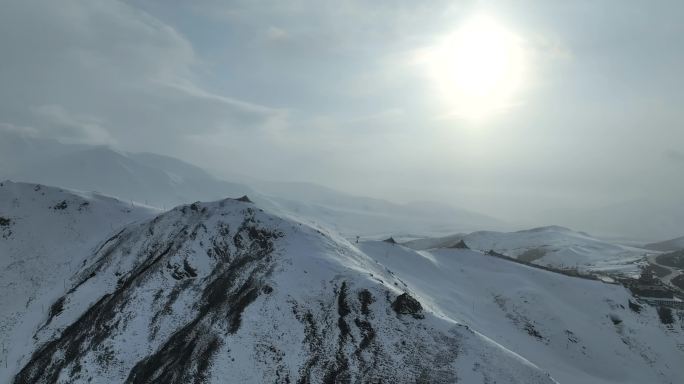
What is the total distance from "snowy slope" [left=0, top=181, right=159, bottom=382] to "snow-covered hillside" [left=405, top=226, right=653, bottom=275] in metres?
78.0

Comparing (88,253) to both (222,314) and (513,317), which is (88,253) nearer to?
(222,314)

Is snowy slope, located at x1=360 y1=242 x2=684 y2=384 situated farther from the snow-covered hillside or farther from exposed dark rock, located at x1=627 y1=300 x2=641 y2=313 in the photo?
the snow-covered hillside

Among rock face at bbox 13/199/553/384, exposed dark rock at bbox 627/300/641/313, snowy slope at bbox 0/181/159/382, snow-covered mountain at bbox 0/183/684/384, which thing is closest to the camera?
rock face at bbox 13/199/553/384

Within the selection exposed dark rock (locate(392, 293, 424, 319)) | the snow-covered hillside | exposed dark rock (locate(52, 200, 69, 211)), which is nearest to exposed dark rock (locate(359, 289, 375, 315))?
exposed dark rock (locate(392, 293, 424, 319))

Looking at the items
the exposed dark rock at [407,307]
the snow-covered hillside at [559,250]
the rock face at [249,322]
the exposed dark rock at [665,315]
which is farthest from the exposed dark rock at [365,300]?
the snow-covered hillside at [559,250]

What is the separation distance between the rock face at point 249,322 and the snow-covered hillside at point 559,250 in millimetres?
68999

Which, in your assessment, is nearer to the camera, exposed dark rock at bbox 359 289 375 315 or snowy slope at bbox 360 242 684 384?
exposed dark rock at bbox 359 289 375 315

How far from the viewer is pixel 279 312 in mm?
35562

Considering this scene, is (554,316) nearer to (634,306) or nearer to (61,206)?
(634,306)

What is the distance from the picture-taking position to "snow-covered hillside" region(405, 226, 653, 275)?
4311 inches

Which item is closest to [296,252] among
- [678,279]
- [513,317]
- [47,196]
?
[513,317]

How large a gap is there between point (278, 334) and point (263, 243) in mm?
14819

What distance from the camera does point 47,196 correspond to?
232 feet

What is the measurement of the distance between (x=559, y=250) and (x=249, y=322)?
384 feet
